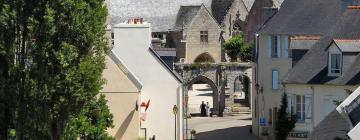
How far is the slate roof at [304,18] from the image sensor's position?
199ft

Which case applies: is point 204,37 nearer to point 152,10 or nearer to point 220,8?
point 152,10

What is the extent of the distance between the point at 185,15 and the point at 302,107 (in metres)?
47.8

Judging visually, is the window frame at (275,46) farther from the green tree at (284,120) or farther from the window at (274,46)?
the green tree at (284,120)

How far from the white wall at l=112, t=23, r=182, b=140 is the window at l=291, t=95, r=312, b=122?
8.78 m

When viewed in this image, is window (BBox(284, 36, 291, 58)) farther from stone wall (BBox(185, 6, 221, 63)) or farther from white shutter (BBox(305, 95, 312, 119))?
stone wall (BBox(185, 6, 221, 63))

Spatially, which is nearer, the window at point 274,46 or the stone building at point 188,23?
the window at point 274,46

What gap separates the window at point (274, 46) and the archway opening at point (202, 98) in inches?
864

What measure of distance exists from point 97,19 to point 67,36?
1.06 m

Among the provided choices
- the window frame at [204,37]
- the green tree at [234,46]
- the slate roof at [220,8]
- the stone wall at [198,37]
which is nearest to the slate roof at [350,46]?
the green tree at [234,46]

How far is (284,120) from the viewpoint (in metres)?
57.9

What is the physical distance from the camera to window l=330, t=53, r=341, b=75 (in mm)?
52125

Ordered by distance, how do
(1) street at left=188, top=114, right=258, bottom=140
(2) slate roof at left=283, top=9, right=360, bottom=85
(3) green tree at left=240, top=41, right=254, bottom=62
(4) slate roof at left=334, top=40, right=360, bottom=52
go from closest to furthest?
(4) slate roof at left=334, top=40, right=360, bottom=52, (2) slate roof at left=283, top=9, right=360, bottom=85, (1) street at left=188, top=114, right=258, bottom=140, (3) green tree at left=240, top=41, right=254, bottom=62

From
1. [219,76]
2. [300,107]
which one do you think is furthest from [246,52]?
[300,107]

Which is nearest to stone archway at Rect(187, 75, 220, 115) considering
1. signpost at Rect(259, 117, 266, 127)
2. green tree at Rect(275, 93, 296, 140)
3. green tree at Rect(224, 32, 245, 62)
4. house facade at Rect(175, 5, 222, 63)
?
green tree at Rect(224, 32, 245, 62)
